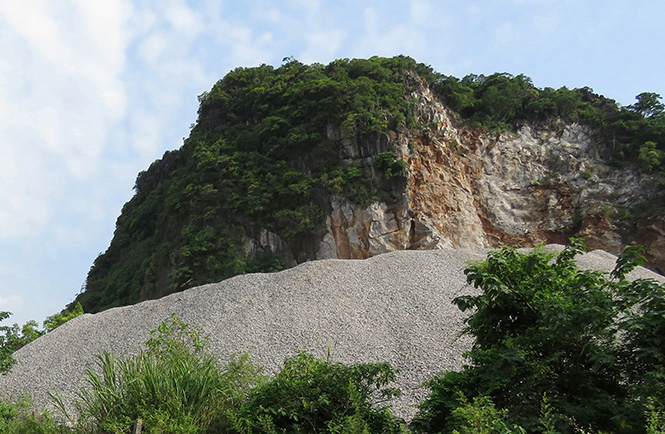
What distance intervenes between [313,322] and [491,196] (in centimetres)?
2271

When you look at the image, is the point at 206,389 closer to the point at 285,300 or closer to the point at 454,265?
the point at 285,300

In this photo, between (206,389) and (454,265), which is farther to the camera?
(454,265)

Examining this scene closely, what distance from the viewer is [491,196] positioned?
32656mm

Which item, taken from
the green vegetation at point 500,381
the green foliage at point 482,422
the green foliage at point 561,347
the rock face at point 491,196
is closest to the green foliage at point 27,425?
the green vegetation at point 500,381

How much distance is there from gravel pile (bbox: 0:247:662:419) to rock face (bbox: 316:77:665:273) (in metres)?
9.44

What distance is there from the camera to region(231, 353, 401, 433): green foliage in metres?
5.77

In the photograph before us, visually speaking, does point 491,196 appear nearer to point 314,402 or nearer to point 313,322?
point 313,322

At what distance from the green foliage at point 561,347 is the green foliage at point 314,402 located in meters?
0.69

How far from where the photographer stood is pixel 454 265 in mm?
17078

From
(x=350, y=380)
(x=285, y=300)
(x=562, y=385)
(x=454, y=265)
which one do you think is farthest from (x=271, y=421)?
(x=454, y=265)

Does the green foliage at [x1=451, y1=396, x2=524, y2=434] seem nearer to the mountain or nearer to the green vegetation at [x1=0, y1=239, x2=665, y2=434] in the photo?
the green vegetation at [x1=0, y1=239, x2=665, y2=434]

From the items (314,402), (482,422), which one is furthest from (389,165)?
(482,422)

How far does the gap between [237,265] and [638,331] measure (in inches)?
962

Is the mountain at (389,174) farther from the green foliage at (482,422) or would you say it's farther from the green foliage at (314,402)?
the green foliage at (482,422)
